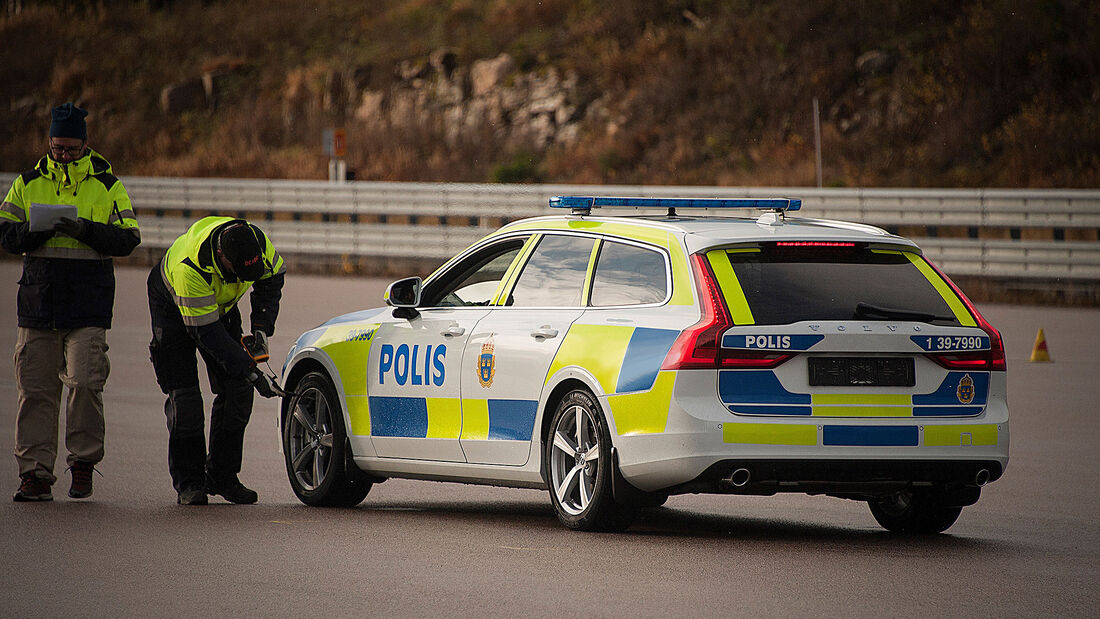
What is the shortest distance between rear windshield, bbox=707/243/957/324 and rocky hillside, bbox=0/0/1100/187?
22.9 m

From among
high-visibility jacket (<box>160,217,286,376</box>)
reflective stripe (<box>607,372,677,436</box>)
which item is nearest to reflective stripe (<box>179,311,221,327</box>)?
high-visibility jacket (<box>160,217,286,376</box>)

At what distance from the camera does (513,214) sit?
28.3 m

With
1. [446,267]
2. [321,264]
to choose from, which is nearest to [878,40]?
[321,264]

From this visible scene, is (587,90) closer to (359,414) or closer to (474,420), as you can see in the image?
(359,414)

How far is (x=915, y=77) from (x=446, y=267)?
27.3 meters

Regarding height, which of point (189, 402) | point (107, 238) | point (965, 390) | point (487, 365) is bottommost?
point (189, 402)

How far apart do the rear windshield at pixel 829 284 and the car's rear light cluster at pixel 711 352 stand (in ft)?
0.50

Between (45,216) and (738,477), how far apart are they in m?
4.19

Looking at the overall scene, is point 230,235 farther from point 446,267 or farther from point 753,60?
point 753,60

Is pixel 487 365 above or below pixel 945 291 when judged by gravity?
below

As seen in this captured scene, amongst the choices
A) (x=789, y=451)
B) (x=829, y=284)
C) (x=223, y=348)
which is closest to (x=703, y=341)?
(x=789, y=451)

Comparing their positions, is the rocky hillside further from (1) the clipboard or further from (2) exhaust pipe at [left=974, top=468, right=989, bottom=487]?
(1) the clipboard

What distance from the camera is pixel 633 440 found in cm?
805

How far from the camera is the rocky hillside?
1337 inches
